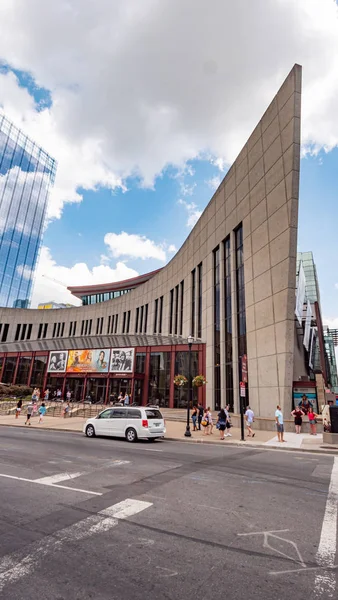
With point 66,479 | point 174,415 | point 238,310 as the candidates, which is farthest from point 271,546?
point 174,415

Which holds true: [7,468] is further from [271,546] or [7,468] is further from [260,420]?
[260,420]

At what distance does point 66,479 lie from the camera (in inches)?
300

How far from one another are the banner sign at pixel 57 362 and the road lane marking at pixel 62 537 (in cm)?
3947

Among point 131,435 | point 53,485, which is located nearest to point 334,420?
point 131,435

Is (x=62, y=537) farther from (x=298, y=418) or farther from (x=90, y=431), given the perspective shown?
(x=298, y=418)

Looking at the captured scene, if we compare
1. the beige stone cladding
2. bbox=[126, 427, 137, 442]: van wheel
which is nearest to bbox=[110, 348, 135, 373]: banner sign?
the beige stone cladding

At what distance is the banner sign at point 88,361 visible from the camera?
130 ft

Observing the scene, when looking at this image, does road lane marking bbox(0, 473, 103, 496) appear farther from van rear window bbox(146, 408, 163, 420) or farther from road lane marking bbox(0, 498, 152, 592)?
van rear window bbox(146, 408, 163, 420)

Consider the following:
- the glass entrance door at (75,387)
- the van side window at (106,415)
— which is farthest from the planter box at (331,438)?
the glass entrance door at (75,387)

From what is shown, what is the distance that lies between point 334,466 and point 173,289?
3568 cm

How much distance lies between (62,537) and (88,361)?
3759 centimetres

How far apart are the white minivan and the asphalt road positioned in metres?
5.91

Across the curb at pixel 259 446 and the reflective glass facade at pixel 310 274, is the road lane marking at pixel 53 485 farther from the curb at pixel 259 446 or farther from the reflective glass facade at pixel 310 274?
the reflective glass facade at pixel 310 274

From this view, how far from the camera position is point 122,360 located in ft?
126
